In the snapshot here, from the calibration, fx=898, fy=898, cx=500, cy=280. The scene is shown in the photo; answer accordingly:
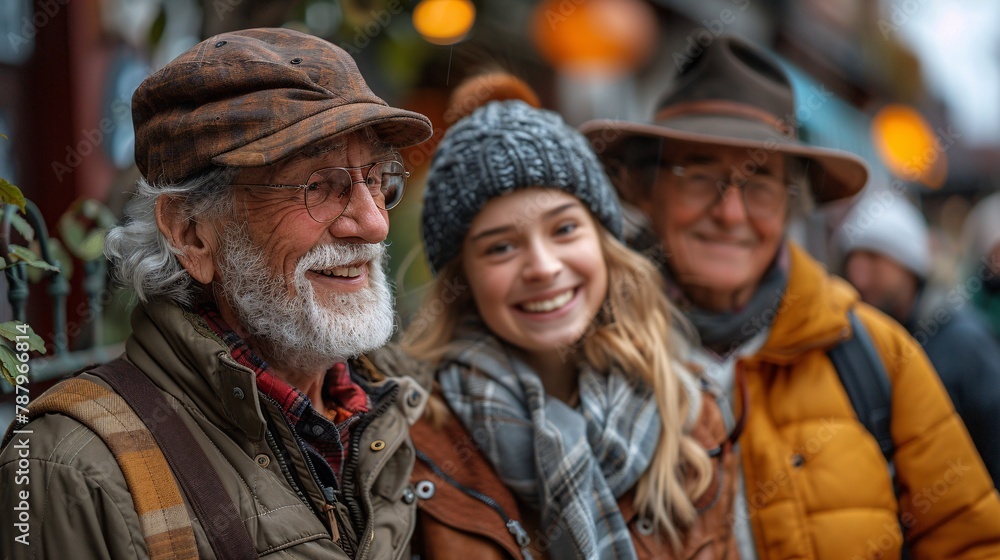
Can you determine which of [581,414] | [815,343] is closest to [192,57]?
[581,414]

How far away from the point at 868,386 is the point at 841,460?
0.32 m

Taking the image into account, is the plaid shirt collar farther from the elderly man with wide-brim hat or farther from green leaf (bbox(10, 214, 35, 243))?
the elderly man with wide-brim hat

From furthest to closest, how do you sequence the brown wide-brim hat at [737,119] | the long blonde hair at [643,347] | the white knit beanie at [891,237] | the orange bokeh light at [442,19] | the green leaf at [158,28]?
the white knit beanie at [891,237], the orange bokeh light at [442,19], the green leaf at [158,28], the brown wide-brim hat at [737,119], the long blonde hair at [643,347]

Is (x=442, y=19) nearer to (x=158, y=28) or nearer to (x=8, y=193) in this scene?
(x=158, y=28)

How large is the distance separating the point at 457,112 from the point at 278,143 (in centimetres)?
140

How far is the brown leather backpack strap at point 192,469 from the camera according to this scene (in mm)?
1841

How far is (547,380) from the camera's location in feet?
9.77

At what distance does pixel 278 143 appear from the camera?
6.50 feet

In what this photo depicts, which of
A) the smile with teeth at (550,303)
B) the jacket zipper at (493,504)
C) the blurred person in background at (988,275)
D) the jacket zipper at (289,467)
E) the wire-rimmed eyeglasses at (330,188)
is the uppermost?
the wire-rimmed eyeglasses at (330,188)

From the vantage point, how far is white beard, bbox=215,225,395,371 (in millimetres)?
2154

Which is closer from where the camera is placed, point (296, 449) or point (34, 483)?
point (34, 483)

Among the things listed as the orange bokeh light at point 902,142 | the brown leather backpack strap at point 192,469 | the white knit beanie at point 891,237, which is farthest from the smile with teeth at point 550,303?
the orange bokeh light at point 902,142

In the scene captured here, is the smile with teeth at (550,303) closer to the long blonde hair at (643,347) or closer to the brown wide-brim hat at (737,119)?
the long blonde hair at (643,347)

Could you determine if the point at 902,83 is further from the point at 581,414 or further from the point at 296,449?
the point at 296,449
